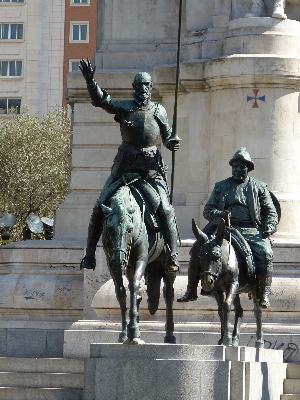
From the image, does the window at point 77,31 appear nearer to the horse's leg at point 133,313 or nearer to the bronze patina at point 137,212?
the bronze patina at point 137,212

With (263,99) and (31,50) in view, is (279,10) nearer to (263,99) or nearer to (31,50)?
(263,99)

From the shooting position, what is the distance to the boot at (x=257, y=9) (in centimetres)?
3097

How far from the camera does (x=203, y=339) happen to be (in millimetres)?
27750

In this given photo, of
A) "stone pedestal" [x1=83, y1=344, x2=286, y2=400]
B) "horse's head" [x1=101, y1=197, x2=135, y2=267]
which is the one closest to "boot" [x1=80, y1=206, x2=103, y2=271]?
"horse's head" [x1=101, y1=197, x2=135, y2=267]

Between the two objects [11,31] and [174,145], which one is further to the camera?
[11,31]

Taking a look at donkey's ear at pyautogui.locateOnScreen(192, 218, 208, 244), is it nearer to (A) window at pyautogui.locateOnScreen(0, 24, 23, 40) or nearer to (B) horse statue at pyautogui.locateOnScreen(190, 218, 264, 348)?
(B) horse statue at pyautogui.locateOnScreen(190, 218, 264, 348)

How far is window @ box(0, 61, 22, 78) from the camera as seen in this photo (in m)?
77.4

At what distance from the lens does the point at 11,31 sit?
3076 inches

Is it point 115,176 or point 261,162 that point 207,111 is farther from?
point 115,176

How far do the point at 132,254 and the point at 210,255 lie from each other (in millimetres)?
1104

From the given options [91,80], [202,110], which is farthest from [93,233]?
[202,110]

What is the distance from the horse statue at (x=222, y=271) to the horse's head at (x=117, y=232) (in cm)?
95

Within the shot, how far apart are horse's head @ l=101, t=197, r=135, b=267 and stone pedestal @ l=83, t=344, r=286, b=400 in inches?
48.6

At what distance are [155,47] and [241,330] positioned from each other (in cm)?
651
